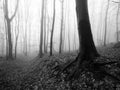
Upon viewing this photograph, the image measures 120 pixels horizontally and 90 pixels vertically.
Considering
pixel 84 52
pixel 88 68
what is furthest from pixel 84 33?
pixel 88 68

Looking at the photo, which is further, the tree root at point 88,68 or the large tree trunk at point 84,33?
the large tree trunk at point 84,33

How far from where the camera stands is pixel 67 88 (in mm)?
5184

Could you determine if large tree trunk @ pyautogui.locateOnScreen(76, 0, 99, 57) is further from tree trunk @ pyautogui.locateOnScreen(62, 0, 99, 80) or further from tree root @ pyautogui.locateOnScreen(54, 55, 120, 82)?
tree root @ pyautogui.locateOnScreen(54, 55, 120, 82)

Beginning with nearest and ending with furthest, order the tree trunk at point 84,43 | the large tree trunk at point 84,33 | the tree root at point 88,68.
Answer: the tree root at point 88,68
the tree trunk at point 84,43
the large tree trunk at point 84,33

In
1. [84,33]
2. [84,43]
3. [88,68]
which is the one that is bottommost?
[88,68]

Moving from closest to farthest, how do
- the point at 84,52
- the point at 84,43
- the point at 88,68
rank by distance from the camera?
the point at 88,68, the point at 84,52, the point at 84,43

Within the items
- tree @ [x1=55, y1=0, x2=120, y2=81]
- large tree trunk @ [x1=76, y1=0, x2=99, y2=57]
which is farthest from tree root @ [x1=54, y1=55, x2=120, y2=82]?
large tree trunk @ [x1=76, y1=0, x2=99, y2=57]

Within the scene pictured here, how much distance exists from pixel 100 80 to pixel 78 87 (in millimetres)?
1097

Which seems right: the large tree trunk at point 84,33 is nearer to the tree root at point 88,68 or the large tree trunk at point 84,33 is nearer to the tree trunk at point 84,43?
the tree trunk at point 84,43

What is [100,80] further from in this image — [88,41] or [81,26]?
[81,26]

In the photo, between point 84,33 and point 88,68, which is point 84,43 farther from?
point 88,68

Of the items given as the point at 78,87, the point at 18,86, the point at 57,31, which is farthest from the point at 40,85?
the point at 57,31

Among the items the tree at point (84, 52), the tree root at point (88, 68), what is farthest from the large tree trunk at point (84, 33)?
the tree root at point (88, 68)

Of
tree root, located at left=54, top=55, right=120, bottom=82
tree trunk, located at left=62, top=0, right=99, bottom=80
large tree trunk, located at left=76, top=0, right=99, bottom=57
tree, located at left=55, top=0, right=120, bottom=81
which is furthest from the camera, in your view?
large tree trunk, located at left=76, top=0, right=99, bottom=57
